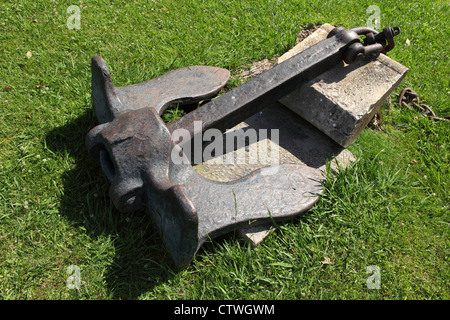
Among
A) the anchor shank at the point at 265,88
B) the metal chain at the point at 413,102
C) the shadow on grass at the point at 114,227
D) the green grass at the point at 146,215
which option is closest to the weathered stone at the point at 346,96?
the anchor shank at the point at 265,88

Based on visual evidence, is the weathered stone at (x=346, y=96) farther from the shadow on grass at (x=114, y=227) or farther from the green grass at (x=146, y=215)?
the shadow on grass at (x=114, y=227)

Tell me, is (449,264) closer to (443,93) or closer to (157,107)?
(443,93)

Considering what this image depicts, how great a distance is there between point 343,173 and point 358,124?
17.5 inches

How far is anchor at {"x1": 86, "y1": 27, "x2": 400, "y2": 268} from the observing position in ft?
6.68

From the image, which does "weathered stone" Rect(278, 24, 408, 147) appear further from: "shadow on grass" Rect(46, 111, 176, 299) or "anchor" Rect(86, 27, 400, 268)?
"shadow on grass" Rect(46, 111, 176, 299)

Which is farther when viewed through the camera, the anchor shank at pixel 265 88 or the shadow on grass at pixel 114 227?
the anchor shank at pixel 265 88

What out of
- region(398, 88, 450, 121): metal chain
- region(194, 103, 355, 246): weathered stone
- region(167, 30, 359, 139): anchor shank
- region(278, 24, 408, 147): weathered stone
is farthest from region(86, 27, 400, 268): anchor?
region(398, 88, 450, 121): metal chain

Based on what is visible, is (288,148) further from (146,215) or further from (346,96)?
(146,215)

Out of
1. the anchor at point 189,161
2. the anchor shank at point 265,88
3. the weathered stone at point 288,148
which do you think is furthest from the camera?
the weathered stone at point 288,148

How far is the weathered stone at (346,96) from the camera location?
2.85m

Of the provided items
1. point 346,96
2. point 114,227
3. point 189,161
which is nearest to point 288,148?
point 346,96

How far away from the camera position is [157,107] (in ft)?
8.97

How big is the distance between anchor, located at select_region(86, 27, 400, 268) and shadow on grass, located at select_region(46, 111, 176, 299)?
0.23 meters
